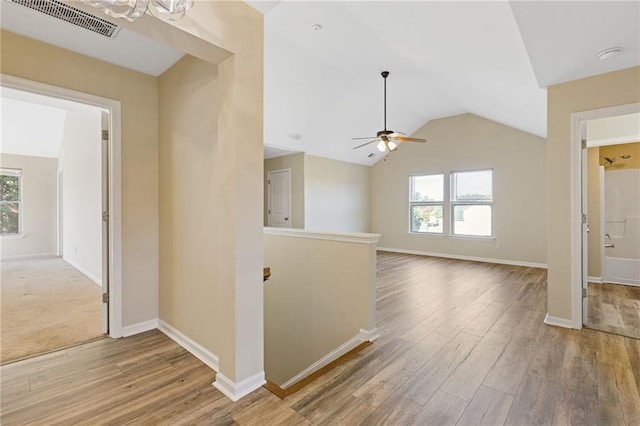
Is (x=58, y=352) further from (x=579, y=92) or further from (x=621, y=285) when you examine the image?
(x=621, y=285)

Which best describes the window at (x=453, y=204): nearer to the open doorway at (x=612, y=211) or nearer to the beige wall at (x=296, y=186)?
the open doorway at (x=612, y=211)

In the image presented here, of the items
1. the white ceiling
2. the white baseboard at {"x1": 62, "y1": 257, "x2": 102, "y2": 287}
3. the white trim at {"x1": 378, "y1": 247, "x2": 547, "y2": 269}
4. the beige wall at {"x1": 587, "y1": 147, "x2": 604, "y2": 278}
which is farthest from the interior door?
the white trim at {"x1": 378, "y1": 247, "x2": 547, "y2": 269}

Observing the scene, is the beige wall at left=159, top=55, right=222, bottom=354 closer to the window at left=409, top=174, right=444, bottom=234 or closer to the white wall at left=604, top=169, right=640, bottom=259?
the white wall at left=604, top=169, right=640, bottom=259

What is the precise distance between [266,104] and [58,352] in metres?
4.05

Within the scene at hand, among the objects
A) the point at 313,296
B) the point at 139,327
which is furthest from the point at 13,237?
the point at 313,296

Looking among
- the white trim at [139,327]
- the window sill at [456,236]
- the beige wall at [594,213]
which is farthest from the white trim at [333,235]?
the window sill at [456,236]

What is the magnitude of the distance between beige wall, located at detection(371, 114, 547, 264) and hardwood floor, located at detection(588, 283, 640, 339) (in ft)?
5.32

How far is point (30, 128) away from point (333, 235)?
7.34 m

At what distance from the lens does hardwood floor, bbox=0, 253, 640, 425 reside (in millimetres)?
1637

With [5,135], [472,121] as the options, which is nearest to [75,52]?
[5,135]

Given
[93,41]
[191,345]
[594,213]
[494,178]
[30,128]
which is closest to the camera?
[93,41]

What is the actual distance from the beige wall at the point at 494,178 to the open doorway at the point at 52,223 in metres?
6.53

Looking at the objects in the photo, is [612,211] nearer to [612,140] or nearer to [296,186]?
[612,140]

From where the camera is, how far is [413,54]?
3.47m
